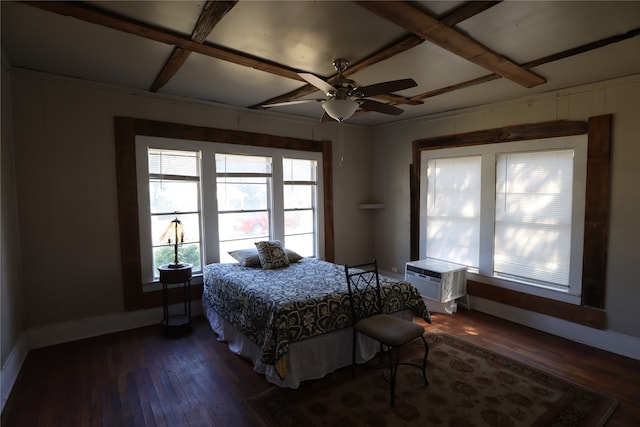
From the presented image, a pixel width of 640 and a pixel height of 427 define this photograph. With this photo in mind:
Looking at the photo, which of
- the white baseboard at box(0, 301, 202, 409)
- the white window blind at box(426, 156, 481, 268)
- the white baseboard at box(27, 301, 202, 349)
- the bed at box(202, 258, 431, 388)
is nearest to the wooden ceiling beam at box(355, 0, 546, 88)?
the white window blind at box(426, 156, 481, 268)

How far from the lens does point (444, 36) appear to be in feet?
7.68

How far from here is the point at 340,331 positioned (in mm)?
3031

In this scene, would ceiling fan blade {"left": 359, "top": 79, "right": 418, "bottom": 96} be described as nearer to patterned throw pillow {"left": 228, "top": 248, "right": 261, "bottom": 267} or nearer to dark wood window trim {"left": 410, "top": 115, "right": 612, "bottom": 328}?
dark wood window trim {"left": 410, "top": 115, "right": 612, "bottom": 328}

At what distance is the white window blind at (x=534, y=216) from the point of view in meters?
3.78

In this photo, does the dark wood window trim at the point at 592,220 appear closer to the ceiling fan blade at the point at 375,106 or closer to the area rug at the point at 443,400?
the area rug at the point at 443,400

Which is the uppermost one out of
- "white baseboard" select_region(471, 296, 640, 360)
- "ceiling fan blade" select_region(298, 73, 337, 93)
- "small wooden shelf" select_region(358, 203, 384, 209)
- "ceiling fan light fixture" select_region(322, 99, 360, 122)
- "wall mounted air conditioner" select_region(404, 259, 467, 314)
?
"ceiling fan blade" select_region(298, 73, 337, 93)

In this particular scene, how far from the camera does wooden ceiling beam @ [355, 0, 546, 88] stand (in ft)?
6.50

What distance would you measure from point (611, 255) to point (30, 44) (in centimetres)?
558

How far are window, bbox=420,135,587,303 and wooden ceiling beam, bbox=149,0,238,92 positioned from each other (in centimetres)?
360

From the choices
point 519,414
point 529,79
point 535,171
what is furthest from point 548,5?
point 519,414

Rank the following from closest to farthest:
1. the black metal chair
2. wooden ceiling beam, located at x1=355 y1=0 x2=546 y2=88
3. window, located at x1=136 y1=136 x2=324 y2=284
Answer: wooden ceiling beam, located at x1=355 y1=0 x2=546 y2=88, the black metal chair, window, located at x1=136 y1=136 x2=324 y2=284

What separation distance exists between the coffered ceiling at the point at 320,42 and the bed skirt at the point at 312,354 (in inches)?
87.5

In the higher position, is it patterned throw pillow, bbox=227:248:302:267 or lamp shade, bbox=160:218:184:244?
lamp shade, bbox=160:218:184:244

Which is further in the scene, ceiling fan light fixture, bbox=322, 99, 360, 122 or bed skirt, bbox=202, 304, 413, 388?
bed skirt, bbox=202, 304, 413, 388
